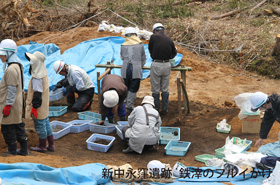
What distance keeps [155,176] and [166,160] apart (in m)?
1.32

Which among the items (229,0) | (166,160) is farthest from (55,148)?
(229,0)

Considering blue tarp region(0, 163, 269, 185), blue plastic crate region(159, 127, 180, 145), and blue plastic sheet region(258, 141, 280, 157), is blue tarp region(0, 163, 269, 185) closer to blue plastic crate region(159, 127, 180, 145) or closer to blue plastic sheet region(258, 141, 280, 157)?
blue plastic sheet region(258, 141, 280, 157)

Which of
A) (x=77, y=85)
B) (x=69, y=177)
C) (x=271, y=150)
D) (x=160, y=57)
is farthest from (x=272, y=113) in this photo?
(x=77, y=85)

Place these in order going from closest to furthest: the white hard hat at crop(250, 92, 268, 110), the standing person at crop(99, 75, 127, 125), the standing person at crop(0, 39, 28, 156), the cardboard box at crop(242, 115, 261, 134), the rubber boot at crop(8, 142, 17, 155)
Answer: the white hard hat at crop(250, 92, 268, 110), the standing person at crop(0, 39, 28, 156), the rubber boot at crop(8, 142, 17, 155), the standing person at crop(99, 75, 127, 125), the cardboard box at crop(242, 115, 261, 134)

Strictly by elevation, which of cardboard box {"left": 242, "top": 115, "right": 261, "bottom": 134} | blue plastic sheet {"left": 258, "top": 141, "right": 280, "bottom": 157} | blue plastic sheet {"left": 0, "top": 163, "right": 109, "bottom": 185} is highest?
blue plastic sheet {"left": 0, "top": 163, "right": 109, "bottom": 185}

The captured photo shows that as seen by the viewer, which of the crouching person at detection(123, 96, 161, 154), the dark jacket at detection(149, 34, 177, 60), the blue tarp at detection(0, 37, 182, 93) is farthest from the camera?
the blue tarp at detection(0, 37, 182, 93)

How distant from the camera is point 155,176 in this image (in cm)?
396

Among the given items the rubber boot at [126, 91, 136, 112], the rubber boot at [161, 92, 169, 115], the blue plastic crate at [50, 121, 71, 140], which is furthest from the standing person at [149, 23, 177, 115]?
the blue plastic crate at [50, 121, 71, 140]

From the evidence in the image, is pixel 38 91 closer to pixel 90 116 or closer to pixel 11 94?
pixel 11 94

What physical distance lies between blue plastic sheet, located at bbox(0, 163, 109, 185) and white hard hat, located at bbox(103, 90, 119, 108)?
1897mm

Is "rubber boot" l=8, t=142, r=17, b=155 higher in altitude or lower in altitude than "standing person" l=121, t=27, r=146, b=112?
lower

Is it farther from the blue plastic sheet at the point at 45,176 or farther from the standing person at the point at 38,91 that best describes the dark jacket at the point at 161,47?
the blue plastic sheet at the point at 45,176

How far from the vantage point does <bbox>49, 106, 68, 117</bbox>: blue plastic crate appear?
7070 millimetres

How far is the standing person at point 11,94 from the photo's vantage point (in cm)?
453
